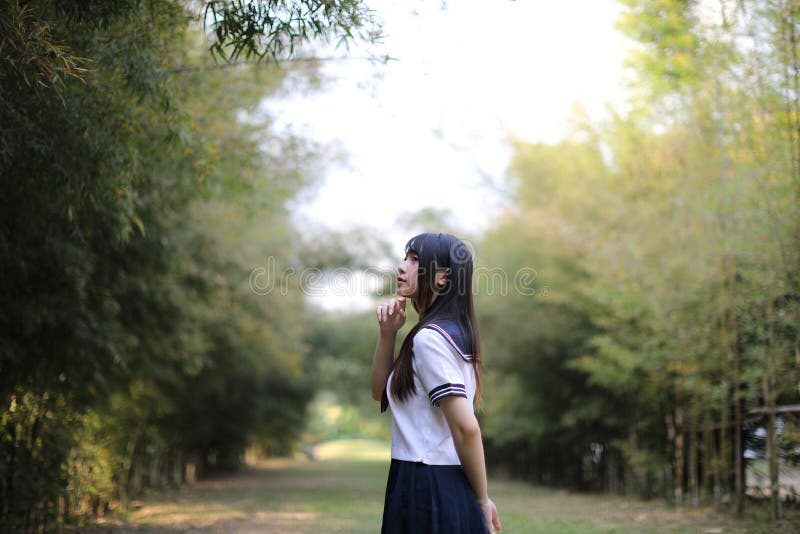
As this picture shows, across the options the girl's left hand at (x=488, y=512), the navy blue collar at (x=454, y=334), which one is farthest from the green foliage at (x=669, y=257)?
the girl's left hand at (x=488, y=512)

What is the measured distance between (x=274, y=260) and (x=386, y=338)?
10965mm

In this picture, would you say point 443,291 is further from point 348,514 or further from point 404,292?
point 348,514

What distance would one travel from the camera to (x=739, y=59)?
19.9 feet

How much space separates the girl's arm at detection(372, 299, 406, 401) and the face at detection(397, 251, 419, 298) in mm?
63

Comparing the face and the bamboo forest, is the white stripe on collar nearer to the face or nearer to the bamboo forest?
the face

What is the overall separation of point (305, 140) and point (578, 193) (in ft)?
12.3

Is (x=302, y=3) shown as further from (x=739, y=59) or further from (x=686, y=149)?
(x=686, y=149)

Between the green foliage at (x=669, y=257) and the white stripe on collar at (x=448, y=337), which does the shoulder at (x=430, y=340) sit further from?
the green foliage at (x=669, y=257)

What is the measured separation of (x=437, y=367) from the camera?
71.7 inches

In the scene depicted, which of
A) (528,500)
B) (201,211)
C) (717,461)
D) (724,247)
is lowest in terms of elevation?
(528,500)

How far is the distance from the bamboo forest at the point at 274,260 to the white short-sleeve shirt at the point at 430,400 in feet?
6.02

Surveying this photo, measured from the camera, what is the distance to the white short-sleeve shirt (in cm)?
182

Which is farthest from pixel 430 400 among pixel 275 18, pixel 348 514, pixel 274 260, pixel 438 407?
pixel 274 260

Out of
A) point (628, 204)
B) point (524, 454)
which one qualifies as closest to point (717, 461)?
point (628, 204)
